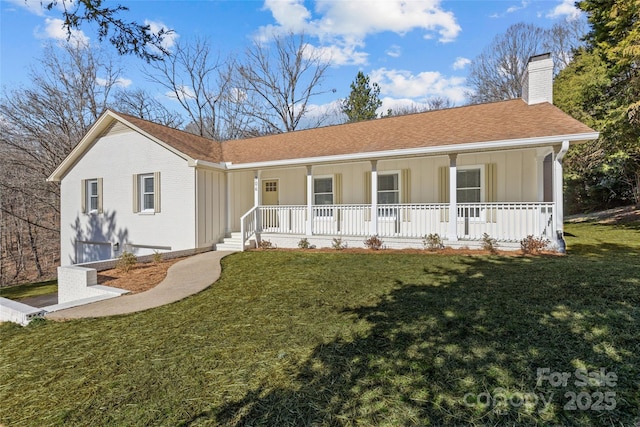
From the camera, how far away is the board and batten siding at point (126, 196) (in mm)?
11188

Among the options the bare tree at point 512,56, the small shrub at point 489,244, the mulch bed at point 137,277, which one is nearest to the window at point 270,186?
the mulch bed at point 137,277

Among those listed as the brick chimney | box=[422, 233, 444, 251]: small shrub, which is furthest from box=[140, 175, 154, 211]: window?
the brick chimney

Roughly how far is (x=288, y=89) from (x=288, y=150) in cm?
1671

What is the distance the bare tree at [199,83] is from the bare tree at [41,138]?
552 centimetres

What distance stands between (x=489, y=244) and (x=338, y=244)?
430 centimetres

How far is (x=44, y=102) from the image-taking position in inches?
756

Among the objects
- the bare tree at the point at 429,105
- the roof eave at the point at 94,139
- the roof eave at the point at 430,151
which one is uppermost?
the bare tree at the point at 429,105

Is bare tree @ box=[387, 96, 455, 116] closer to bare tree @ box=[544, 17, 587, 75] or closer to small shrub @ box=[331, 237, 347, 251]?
bare tree @ box=[544, 17, 587, 75]

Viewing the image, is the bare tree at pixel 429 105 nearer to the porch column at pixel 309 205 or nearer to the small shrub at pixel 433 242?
the porch column at pixel 309 205

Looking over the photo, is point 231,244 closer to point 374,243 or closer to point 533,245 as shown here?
point 374,243

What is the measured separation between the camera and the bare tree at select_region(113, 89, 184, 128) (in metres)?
23.6

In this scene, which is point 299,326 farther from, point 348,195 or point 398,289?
point 348,195

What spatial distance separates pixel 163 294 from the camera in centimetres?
615

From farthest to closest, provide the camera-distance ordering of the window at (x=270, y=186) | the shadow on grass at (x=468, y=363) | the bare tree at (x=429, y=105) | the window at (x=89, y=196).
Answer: the bare tree at (x=429, y=105) → the window at (x=89, y=196) → the window at (x=270, y=186) → the shadow on grass at (x=468, y=363)
